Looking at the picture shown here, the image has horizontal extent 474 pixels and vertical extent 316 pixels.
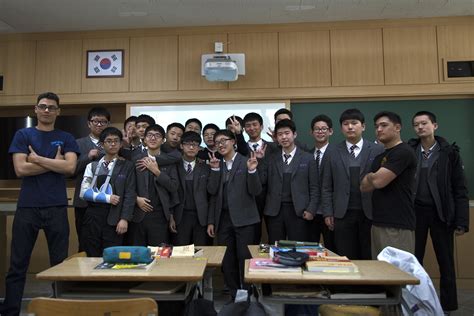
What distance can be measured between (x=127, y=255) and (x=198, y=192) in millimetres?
1519

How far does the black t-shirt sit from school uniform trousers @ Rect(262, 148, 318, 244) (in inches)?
26.0

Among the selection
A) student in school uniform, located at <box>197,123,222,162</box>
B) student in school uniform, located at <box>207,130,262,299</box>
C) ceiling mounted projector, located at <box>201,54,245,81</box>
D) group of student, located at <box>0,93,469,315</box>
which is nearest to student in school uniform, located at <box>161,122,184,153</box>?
group of student, located at <box>0,93,469,315</box>

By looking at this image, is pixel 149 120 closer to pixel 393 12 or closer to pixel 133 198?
pixel 133 198

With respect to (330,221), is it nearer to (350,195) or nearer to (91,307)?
(350,195)

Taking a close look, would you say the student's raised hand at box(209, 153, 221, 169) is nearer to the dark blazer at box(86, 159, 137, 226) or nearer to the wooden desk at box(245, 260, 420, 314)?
the dark blazer at box(86, 159, 137, 226)

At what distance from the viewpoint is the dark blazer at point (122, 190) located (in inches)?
111

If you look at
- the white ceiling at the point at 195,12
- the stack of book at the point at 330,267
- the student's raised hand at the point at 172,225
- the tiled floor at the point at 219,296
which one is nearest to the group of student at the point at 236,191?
the student's raised hand at the point at 172,225

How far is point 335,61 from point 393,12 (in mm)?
865

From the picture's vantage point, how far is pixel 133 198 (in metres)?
2.88

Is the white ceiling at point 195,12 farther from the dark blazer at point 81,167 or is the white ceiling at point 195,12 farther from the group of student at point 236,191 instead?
the dark blazer at point 81,167

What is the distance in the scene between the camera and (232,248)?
10.5 feet

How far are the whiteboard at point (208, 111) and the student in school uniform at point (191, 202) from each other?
144cm

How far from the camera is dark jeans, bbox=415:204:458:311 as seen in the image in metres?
2.99

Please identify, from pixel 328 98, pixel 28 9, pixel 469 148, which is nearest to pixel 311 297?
pixel 328 98
